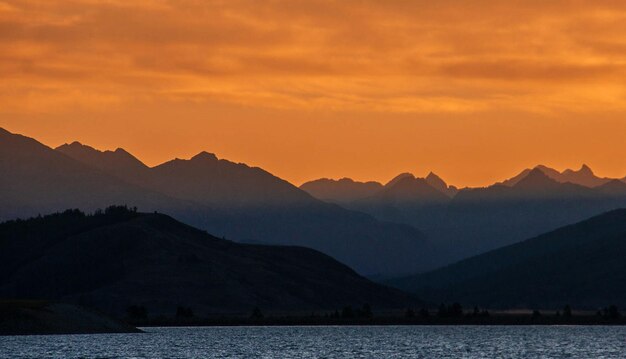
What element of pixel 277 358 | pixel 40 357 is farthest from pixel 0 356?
pixel 277 358

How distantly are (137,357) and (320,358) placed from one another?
2720 centimetres

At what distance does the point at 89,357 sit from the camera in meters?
196

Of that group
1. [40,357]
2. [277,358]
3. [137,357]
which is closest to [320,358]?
[277,358]

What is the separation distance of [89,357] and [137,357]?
23.3 feet

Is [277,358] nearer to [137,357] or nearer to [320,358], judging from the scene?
[320,358]

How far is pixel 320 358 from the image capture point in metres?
199

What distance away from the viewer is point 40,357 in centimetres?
19225

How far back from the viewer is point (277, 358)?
652ft

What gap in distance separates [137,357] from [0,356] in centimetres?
1992

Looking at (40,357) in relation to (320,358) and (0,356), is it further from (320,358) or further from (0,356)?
(320,358)

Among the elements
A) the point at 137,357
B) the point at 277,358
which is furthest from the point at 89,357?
the point at 277,358

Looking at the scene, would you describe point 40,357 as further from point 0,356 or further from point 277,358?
point 277,358

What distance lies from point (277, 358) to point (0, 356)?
1600 inches

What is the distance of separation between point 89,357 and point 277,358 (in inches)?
1090
